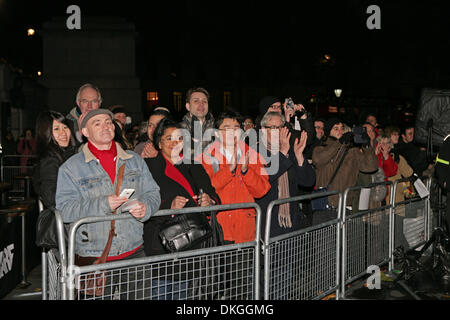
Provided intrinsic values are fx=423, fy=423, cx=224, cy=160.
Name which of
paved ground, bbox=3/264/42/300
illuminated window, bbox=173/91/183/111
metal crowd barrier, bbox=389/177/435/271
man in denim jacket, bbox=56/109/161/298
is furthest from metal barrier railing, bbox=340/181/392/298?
illuminated window, bbox=173/91/183/111

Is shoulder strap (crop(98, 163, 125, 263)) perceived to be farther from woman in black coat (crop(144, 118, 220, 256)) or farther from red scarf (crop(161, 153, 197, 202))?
red scarf (crop(161, 153, 197, 202))

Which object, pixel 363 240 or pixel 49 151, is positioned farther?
pixel 363 240

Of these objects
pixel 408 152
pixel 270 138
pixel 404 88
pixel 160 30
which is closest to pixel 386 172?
pixel 408 152

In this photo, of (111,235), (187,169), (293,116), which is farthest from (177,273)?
(293,116)

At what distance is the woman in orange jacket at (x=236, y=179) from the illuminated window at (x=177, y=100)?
41204 mm

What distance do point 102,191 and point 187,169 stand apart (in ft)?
3.26

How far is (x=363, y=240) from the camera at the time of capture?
5547 mm

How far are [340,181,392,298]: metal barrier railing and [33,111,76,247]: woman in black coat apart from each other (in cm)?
324

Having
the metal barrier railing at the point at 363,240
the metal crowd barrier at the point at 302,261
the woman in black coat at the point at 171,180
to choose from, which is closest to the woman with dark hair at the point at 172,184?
the woman in black coat at the point at 171,180

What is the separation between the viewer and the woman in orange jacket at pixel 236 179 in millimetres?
4215

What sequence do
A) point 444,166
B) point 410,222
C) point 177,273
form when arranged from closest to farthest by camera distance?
point 177,273, point 444,166, point 410,222

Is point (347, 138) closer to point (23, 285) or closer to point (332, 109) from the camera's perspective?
point (23, 285)

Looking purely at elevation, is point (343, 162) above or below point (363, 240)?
above

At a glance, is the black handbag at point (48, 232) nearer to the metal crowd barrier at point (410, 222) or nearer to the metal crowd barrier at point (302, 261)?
the metal crowd barrier at point (302, 261)
